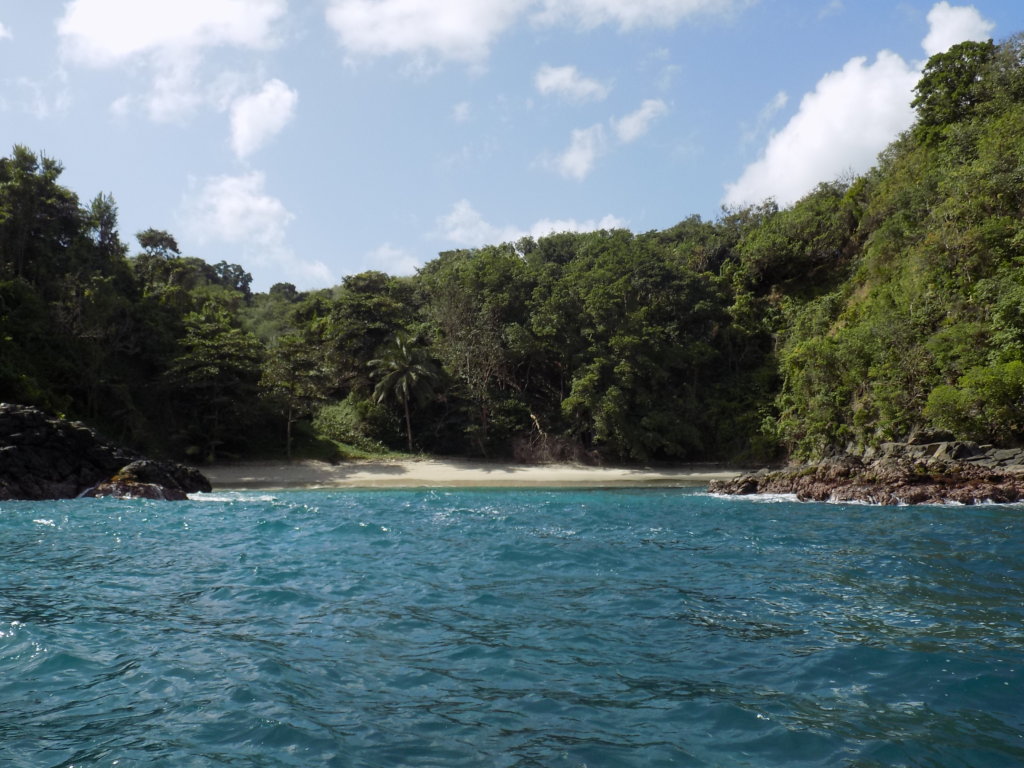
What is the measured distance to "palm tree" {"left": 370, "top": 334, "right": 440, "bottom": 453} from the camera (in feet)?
151

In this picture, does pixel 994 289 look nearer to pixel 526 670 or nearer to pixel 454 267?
pixel 526 670

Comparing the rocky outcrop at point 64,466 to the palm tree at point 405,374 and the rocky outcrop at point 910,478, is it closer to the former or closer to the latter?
the palm tree at point 405,374

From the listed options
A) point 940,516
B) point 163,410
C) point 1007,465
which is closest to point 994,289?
point 1007,465

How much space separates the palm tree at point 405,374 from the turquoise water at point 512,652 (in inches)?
1207

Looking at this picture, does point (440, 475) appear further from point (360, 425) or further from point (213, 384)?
point (213, 384)

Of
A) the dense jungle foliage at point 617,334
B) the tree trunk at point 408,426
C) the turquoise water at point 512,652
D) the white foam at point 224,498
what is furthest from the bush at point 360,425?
the turquoise water at point 512,652

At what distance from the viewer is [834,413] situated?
36.3m

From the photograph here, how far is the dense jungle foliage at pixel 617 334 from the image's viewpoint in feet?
106

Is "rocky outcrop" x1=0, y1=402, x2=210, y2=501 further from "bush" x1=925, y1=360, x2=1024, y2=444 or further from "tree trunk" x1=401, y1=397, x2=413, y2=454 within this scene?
"bush" x1=925, y1=360, x2=1024, y2=444

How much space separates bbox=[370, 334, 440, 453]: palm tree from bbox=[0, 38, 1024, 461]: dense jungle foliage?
0.14 metres

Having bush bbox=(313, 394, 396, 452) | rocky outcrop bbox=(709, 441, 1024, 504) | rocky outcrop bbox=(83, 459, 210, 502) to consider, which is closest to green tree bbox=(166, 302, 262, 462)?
bush bbox=(313, 394, 396, 452)

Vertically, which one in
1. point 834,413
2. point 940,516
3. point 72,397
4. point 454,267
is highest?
point 454,267

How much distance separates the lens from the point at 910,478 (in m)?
25.5

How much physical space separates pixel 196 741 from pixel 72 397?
38961mm
